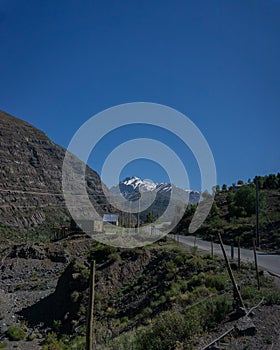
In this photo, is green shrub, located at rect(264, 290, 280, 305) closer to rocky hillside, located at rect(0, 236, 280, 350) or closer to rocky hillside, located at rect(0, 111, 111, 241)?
rocky hillside, located at rect(0, 236, 280, 350)

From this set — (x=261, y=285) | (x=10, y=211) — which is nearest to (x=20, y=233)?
(x=10, y=211)

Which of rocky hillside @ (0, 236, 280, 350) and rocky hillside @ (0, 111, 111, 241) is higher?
rocky hillside @ (0, 111, 111, 241)

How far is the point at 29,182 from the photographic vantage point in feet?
381

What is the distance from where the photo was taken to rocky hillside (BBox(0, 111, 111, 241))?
296ft

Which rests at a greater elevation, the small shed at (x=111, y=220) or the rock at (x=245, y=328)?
the small shed at (x=111, y=220)

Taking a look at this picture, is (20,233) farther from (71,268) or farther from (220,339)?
(220,339)

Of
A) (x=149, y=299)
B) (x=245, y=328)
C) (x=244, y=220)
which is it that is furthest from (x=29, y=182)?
(x=245, y=328)

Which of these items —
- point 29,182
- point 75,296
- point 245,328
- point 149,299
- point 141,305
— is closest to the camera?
point 245,328

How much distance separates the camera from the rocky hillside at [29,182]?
90.3 meters

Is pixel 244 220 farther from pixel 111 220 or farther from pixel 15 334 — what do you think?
pixel 15 334

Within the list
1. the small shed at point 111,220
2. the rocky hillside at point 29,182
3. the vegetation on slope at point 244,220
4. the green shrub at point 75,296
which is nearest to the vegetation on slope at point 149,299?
the green shrub at point 75,296

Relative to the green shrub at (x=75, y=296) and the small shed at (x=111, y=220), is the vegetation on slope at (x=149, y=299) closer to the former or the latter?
the green shrub at (x=75, y=296)

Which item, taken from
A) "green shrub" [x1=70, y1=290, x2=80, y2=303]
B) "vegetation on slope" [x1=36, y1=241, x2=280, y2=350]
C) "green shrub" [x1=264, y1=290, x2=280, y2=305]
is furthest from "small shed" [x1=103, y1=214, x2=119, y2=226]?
→ "green shrub" [x1=264, y1=290, x2=280, y2=305]

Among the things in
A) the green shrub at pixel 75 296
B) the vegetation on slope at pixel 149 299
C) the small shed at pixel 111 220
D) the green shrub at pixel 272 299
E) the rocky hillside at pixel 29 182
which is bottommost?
the green shrub at pixel 75 296
